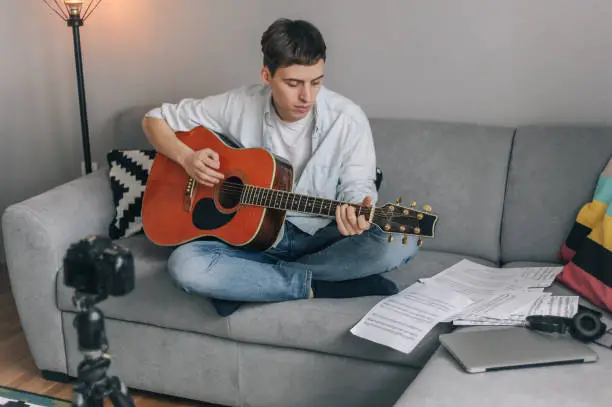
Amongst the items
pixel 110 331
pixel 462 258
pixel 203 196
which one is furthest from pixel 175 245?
pixel 462 258

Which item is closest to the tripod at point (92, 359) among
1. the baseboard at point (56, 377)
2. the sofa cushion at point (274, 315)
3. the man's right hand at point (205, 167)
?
the sofa cushion at point (274, 315)

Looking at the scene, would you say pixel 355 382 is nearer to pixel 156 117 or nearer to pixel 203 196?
pixel 203 196

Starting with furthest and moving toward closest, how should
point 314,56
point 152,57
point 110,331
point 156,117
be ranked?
1. point 152,57
2. point 156,117
3. point 110,331
4. point 314,56

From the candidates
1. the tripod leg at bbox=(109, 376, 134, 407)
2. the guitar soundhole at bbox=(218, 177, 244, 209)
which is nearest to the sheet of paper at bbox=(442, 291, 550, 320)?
the guitar soundhole at bbox=(218, 177, 244, 209)

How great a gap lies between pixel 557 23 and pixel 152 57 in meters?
1.45

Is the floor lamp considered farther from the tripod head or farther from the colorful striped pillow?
the tripod head

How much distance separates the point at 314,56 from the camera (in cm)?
194

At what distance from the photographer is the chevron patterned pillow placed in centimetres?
227

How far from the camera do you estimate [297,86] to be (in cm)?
196

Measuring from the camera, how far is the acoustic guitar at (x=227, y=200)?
6.30 ft

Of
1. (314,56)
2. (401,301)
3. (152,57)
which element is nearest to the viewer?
(401,301)

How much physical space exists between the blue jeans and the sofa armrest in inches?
15.0

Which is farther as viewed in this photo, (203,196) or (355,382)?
(203,196)

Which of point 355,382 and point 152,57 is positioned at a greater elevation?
point 152,57
